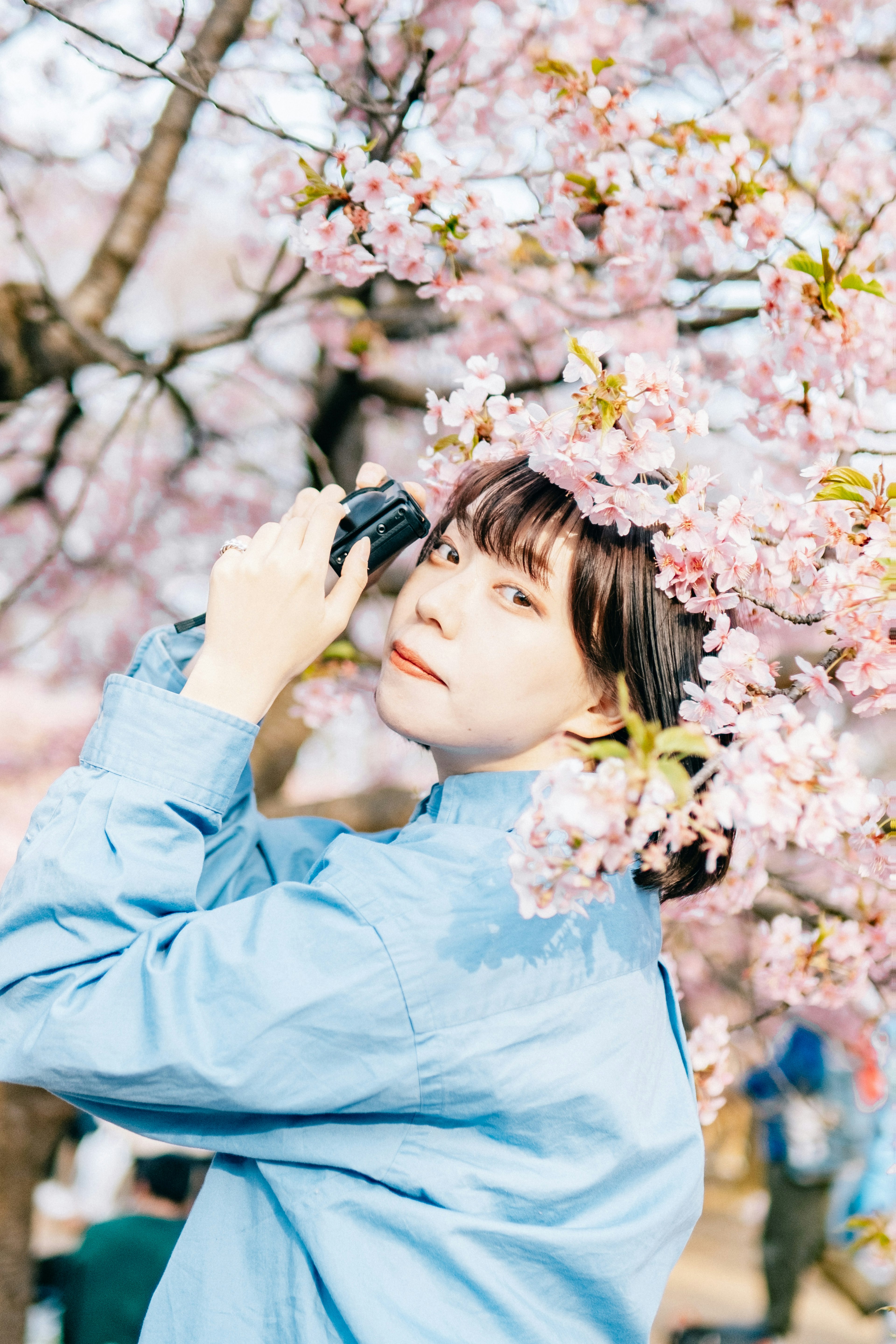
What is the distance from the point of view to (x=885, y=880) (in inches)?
46.6

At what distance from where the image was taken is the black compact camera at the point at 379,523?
1306 mm

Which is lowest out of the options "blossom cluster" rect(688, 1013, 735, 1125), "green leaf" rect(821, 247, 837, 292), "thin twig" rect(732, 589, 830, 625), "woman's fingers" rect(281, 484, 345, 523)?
"blossom cluster" rect(688, 1013, 735, 1125)

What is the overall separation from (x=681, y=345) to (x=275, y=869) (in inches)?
102

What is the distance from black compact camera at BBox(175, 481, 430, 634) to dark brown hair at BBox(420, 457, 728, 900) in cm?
13

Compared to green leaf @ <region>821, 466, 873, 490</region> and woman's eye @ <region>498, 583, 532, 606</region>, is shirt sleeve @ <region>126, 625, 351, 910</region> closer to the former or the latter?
woman's eye @ <region>498, 583, 532, 606</region>

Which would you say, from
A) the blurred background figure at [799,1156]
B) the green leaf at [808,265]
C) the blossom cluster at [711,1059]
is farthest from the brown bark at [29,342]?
the blurred background figure at [799,1156]

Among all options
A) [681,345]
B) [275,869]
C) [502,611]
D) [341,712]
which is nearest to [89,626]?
[341,712]

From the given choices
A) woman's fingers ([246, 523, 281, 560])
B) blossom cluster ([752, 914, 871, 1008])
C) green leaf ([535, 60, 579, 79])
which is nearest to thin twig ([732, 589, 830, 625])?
woman's fingers ([246, 523, 281, 560])

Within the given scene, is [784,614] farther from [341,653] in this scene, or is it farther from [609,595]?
[341,653]

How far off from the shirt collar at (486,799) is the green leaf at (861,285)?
1.00 metres

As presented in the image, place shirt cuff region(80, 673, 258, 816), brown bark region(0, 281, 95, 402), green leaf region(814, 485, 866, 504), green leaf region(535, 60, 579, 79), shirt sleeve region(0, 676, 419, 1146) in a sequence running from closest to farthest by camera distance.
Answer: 1. shirt sleeve region(0, 676, 419, 1146)
2. shirt cuff region(80, 673, 258, 816)
3. green leaf region(814, 485, 866, 504)
4. green leaf region(535, 60, 579, 79)
5. brown bark region(0, 281, 95, 402)

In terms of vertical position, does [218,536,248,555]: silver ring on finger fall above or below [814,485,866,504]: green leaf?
below

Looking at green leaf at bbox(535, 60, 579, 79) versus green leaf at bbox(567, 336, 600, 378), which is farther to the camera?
green leaf at bbox(535, 60, 579, 79)

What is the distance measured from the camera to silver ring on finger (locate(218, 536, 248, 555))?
3.94 feet
